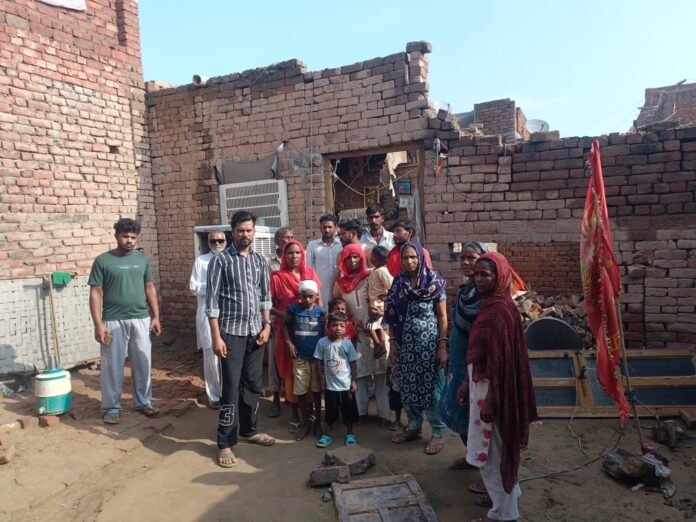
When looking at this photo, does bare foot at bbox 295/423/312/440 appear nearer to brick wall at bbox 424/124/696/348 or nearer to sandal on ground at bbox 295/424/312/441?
sandal on ground at bbox 295/424/312/441

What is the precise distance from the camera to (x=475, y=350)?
2736 mm

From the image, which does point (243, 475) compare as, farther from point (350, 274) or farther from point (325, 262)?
point (325, 262)

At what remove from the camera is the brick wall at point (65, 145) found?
19.9ft

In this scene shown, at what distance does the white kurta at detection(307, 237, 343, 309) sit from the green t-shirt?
5.81ft

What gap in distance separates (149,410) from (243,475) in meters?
1.74

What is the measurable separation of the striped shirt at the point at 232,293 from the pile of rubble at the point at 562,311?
10.2ft

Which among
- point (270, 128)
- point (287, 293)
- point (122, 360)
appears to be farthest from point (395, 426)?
point (270, 128)

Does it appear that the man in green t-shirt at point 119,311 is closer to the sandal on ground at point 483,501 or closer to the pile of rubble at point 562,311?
the sandal on ground at point 483,501

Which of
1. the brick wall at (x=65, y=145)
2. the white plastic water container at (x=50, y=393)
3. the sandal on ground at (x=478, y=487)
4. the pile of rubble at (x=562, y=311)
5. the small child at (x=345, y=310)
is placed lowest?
the sandal on ground at (x=478, y=487)

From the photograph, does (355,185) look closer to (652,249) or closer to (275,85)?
(275,85)

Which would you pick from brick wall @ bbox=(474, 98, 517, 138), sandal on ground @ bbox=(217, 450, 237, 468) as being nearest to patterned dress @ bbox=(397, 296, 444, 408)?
sandal on ground @ bbox=(217, 450, 237, 468)

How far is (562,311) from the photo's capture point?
551 cm

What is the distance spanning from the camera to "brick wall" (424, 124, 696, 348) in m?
4.99

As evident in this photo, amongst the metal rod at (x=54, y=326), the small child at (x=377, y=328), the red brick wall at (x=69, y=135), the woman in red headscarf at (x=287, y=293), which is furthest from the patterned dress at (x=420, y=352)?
the red brick wall at (x=69, y=135)
